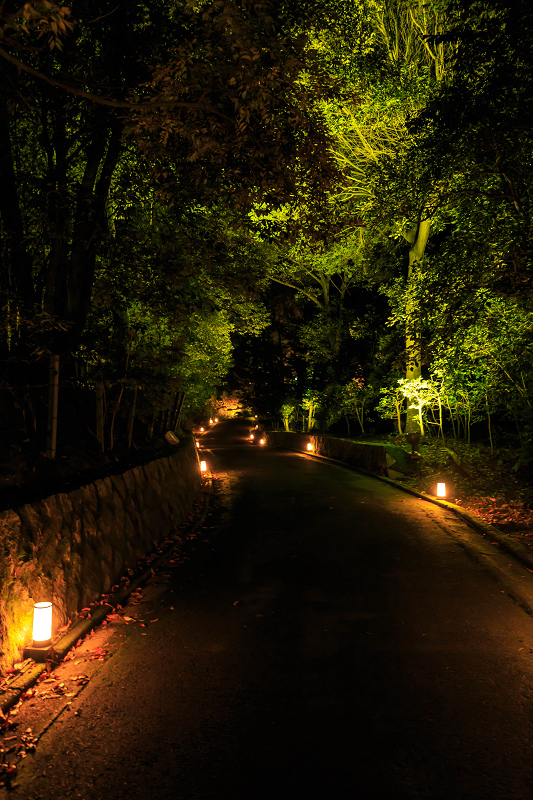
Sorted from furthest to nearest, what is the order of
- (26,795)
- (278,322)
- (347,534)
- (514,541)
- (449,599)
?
(278,322)
(347,534)
(514,541)
(449,599)
(26,795)

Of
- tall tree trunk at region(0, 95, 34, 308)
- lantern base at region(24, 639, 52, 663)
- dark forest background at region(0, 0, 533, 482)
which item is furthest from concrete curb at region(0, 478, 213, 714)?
tall tree trunk at region(0, 95, 34, 308)

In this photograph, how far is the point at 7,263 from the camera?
35.5 feet

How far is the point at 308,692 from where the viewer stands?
14.7 ft

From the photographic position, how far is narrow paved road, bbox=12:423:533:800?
3396 mm

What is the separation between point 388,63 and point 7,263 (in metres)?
14.1

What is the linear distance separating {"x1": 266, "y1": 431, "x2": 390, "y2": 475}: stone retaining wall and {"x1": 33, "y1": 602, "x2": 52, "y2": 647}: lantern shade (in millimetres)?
15752

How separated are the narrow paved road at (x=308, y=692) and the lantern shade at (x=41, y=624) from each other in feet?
2.06

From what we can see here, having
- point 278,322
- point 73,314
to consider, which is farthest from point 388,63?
point 278,322

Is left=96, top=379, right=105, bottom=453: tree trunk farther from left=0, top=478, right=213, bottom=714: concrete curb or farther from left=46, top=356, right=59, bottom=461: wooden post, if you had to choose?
left=0, top=478, right=213, bottom=714: concrete curb

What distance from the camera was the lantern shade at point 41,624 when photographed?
509 cm

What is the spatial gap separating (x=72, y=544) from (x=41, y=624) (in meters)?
1.29

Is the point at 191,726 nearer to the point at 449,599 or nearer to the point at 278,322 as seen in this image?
the point at 449,599

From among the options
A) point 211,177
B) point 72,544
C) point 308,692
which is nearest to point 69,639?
point 72,544

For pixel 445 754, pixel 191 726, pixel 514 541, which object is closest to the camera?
pixel 445 754
